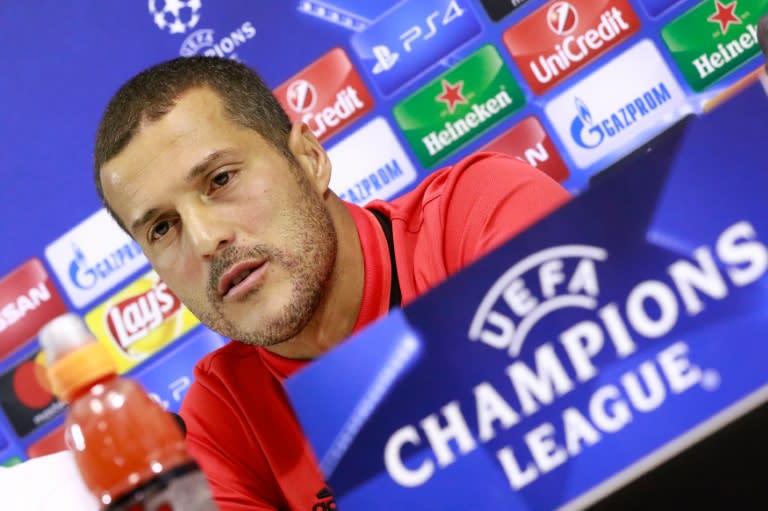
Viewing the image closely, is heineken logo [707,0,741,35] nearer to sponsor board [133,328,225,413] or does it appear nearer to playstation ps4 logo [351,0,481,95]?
playstation ps4 logo [351,0,481,95]

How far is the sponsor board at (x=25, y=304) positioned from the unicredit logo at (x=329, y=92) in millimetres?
701

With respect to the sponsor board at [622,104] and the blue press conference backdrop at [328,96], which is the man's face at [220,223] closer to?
the blue press conference backdrop at [328,96]

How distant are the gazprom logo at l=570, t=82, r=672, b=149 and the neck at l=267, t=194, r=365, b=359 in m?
0.79

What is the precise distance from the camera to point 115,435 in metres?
0.51

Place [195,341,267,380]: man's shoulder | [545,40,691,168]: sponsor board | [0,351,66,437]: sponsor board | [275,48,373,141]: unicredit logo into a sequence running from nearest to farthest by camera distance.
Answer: [195,341,267,380]: man's shoulder → [545,40,691,168]: sponsor board → [275,48,373,141]: unicredit logo → [0,351,66,437]: sponsor board

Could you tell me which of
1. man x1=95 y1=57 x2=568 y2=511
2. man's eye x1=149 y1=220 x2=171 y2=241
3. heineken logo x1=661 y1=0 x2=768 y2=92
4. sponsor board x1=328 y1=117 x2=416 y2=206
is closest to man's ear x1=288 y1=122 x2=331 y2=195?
man x1=95 y1=57 x2=568 y2=511

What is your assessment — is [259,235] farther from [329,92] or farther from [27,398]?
[27,398]

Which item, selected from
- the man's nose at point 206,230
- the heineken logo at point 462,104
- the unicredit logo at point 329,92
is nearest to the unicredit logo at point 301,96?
the unicredit logo at point 329,92

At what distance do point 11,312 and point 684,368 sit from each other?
71.6 inches

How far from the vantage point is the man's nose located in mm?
898

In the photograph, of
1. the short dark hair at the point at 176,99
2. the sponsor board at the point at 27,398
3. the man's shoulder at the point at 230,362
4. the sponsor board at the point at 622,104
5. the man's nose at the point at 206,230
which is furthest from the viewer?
the sponsor board at the point at 27,398

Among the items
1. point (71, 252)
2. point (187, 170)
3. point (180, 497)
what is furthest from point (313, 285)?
point (71, 252)

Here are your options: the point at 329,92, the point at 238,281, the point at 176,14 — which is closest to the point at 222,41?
the point at 176,14

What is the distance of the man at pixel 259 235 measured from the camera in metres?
0.94
